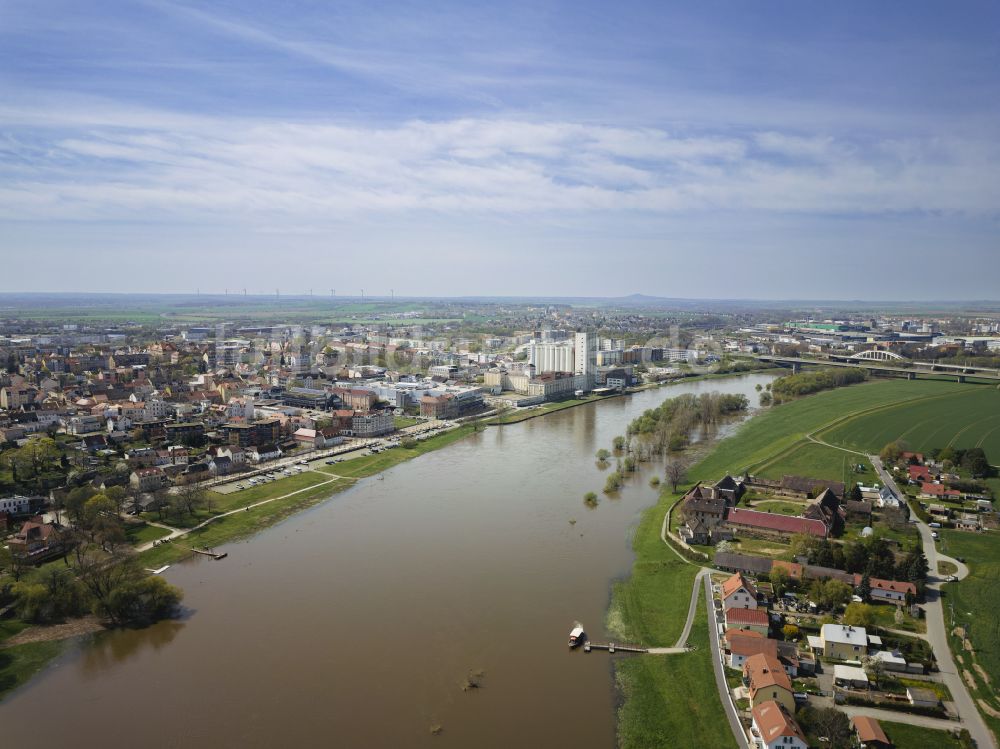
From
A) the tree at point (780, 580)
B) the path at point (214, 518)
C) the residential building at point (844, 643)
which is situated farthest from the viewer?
the path at point (214, 518)

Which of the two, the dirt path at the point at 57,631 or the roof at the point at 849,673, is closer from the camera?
the roof at the point at 849,673

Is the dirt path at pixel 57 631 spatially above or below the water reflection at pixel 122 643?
above

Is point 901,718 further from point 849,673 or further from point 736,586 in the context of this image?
point 736,586

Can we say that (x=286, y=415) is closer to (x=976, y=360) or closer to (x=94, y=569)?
(x=94, y=569)

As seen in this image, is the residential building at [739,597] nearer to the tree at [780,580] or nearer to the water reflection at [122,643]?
the tree at [780,580]

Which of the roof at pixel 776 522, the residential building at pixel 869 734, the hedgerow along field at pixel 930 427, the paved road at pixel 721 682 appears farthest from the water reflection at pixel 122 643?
the hedgerow along field at pixel 930 427

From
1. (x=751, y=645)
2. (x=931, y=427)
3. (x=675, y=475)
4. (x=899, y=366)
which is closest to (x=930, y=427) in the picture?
(x=931, y=427)

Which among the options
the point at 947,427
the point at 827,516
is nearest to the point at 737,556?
the point at 827,516
